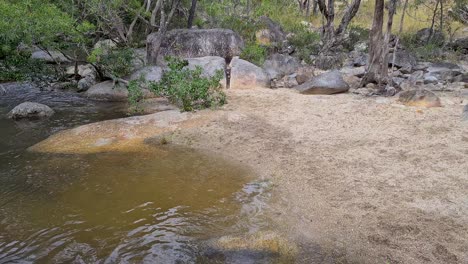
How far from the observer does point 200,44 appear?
14414 mm

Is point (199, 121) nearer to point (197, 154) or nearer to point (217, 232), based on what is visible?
point (197, 154)

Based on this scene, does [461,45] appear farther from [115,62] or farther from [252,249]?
[252,249]

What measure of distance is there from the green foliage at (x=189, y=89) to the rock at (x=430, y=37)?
41.4 feet

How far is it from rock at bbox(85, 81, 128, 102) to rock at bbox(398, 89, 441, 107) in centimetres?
773

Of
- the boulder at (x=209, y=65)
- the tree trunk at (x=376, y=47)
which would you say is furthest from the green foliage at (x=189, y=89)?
the tree trunk at (x=376, y=47)

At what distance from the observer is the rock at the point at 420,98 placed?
324 inches

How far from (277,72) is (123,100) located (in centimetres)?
508

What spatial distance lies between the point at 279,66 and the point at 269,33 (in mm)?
5416

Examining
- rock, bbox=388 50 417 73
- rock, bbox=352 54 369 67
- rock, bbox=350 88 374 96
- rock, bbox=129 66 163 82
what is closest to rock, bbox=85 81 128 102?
rock, bbox=129 66 163 82

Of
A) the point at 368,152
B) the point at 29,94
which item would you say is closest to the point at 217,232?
the point at 368,152

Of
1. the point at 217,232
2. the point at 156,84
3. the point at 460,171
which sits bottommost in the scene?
the point at 217,232

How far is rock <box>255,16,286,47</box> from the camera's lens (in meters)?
17.2

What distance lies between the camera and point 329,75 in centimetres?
1063

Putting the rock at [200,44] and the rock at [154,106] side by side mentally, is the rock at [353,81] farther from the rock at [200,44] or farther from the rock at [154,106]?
the rock at [154,106]
